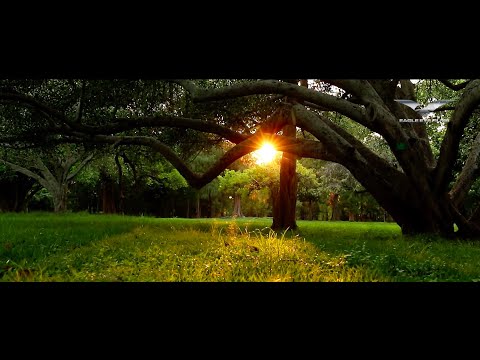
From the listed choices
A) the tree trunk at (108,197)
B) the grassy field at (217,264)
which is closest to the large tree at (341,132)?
the grassy field at (217,264)

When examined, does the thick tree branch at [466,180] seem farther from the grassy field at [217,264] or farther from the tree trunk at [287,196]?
the tree trunk at [287,196]

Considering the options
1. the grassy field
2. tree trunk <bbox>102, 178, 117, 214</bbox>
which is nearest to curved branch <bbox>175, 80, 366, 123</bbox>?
the grassy field

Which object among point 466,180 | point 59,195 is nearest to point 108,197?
point 59,195

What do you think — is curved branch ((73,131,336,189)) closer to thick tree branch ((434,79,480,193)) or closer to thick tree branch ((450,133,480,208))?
thick tree branch ((434,79,480,193))

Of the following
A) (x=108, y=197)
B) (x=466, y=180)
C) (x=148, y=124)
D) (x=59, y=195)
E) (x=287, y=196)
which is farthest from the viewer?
(x=108, y=197)

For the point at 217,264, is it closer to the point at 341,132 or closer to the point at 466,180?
the point at 341,132

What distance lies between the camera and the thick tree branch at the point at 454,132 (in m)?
10.2

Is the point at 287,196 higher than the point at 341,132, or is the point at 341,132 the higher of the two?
the point at 341,132

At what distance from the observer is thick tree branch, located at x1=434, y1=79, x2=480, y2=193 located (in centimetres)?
1019

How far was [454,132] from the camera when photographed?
10773 millimetres
